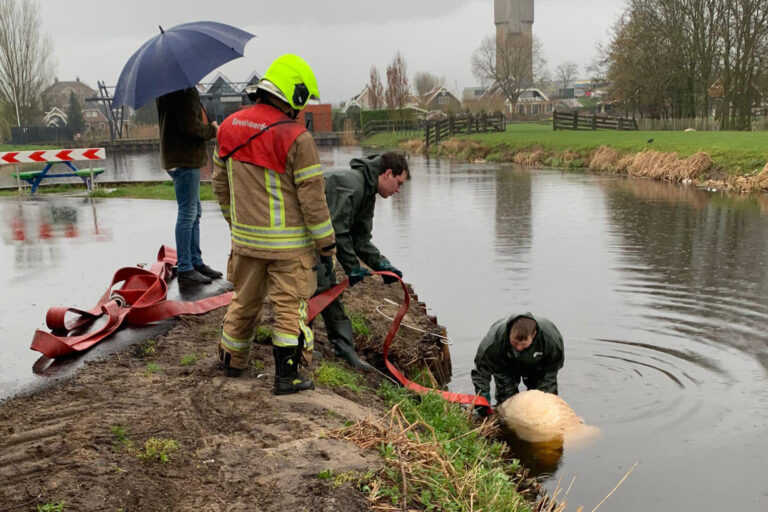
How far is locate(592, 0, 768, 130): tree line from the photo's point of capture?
39.7m

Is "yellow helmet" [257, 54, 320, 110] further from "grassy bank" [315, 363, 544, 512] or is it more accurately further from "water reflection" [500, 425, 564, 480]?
"water reflection" [500, 425, 564, 480]

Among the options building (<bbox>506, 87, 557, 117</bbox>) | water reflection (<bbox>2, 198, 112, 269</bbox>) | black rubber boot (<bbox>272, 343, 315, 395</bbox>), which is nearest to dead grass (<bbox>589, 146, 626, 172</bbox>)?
water reflection (<bbox>2, 198, 112, 269</bbox>)

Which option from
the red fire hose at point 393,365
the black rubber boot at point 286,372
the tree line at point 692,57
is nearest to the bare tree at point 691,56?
the tree line at point 692,57

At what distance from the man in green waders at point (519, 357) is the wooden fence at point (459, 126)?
44.1m

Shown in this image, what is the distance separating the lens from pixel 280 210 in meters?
4.68

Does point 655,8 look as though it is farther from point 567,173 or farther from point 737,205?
point 737,205

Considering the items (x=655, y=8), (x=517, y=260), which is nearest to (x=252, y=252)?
(x=517, y=260)

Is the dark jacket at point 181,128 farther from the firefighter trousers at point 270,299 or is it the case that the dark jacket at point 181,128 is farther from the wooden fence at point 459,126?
the wooden fence at point 459,126

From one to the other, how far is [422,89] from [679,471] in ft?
390

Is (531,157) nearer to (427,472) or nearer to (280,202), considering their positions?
(280,202)

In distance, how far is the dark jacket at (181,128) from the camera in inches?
283

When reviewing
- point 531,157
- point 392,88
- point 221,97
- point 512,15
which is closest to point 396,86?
point 392,88

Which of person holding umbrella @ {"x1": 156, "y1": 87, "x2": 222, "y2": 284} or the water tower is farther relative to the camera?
the water tower

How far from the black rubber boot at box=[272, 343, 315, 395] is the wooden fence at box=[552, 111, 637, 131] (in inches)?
1819
